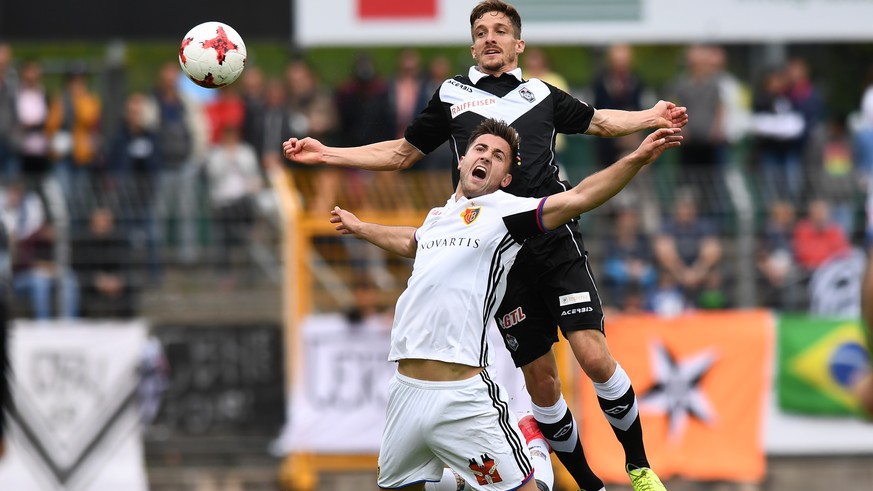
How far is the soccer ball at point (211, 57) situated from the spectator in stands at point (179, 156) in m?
7.18

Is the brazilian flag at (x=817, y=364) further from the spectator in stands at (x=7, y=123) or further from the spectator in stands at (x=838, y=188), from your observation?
the spectator in stands at (x=7, y=123)

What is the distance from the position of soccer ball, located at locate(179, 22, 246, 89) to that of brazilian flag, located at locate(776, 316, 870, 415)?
861cm

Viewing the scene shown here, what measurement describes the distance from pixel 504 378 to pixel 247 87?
522 centimetres

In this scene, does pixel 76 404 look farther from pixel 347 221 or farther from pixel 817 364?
pixel 817 364

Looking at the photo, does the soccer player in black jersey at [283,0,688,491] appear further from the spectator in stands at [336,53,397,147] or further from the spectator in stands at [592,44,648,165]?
the spectator in stands at [592,44,648,165]

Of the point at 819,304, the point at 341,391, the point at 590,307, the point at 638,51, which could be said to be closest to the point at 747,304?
the point at 819,304

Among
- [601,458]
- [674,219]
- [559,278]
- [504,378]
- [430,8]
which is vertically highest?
[430,8]

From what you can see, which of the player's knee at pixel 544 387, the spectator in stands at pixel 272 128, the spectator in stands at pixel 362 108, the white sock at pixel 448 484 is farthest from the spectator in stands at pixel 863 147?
the white sock at pixel 448 484

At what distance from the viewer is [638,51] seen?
3216 centimetres

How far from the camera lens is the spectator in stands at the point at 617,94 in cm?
1577

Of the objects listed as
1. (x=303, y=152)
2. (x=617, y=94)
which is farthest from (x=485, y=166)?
(x=617, y=94)

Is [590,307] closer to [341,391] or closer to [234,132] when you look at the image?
[341,391]

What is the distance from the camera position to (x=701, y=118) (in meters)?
16.0

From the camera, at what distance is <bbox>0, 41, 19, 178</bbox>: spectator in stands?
1639 cm
